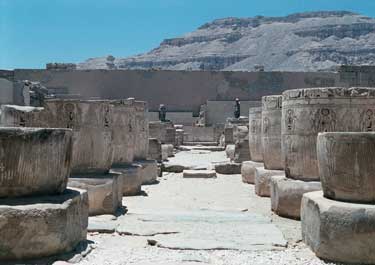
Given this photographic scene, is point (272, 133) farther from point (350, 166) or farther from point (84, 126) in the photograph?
point (350, 166)

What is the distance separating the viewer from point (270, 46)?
3871 inches

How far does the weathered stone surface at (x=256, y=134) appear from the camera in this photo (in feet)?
32.8

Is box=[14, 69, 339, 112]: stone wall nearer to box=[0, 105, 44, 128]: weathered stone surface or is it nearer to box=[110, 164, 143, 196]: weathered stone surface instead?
box=[110, 164, 143, 196]: weathered stone surface

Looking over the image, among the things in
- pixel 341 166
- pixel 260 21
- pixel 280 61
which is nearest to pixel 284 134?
pixel 341 166

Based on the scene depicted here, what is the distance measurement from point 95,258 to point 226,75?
98.3 feet

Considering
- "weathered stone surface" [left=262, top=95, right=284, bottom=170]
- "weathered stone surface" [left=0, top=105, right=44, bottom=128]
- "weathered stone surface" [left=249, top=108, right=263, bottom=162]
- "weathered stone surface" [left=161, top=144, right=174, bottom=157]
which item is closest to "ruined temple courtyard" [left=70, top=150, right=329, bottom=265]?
"weathered stone surface" [left=262, top=95, right=284, bottom=170]

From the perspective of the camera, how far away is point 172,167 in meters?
13.5

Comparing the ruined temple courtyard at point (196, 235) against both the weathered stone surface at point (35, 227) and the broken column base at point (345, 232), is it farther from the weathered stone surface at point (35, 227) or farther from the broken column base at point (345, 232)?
the weathered stone surface at point (35, 227)

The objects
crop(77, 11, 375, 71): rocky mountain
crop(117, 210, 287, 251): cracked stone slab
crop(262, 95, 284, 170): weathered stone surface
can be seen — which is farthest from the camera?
crop(77, 11, 375, 71): rocky mountain

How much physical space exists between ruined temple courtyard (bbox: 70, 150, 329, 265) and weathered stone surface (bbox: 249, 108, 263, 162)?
204 centimetres

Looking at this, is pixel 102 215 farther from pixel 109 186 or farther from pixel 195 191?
pixel 195 191

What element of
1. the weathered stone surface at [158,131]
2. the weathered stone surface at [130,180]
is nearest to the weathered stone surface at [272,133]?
the weathered stone surface at [130,180]

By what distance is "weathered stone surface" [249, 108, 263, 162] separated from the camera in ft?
32.8

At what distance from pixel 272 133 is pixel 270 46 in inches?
3635
